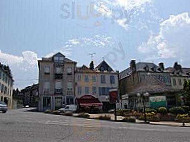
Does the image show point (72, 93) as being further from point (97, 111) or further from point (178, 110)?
point (178, 110)

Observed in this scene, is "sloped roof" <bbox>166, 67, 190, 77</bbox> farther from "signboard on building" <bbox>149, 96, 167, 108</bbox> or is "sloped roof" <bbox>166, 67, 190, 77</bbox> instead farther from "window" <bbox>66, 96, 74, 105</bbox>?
"window" <bbox>66, 96, 74, 105</bbox>

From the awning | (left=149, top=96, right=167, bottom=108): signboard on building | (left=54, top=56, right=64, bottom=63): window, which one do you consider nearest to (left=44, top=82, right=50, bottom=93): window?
(left=54, top=56, right=64, bottom=63): window

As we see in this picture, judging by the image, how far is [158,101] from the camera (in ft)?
105

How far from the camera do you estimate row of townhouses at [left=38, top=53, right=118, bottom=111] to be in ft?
140

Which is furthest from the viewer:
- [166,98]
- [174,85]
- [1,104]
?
[174,85]

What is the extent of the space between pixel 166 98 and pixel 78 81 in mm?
17879

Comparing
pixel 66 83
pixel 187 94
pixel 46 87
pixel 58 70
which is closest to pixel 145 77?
pixel 66 83

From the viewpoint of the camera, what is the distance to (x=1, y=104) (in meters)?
26.4

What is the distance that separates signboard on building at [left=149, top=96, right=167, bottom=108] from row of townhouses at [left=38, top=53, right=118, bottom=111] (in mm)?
11188

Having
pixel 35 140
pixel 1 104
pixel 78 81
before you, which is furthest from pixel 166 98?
pixel 35 140

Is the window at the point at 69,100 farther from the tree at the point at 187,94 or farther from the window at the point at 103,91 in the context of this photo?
the tree at the point at 187,94

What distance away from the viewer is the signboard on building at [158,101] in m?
31.4

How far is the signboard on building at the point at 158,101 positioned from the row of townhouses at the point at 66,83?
1119 cm

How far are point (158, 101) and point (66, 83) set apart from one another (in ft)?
60.0
